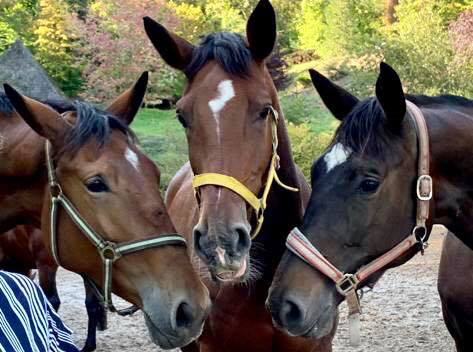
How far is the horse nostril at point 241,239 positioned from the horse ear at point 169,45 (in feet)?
3.02

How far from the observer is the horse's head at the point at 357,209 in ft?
7.74

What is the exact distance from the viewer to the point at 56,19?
19.3 m

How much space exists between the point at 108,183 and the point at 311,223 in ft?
Result: 2.59

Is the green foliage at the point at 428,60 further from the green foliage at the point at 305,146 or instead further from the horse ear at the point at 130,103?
the horse ear at the point at 130,103

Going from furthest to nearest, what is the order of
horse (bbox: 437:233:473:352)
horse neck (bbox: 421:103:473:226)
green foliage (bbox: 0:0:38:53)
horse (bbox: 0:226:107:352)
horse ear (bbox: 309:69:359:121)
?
green foliage (bbox: 0:0:38:53) < horse (bbox: 0:226:107:352) < horse (bbox: 437:233:473:352) < horse ear (bbox: 309:69:359:121) < horse neck (bbox: 421:103:473:226)

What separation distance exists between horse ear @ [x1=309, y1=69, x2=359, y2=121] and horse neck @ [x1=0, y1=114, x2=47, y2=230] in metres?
1.24

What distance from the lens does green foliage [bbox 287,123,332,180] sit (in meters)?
11.9

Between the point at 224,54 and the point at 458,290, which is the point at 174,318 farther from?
the point at 458,290

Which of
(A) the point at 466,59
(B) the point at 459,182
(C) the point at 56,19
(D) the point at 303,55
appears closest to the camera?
(B) the point at 459,182

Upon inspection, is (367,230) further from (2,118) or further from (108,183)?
(2,118)

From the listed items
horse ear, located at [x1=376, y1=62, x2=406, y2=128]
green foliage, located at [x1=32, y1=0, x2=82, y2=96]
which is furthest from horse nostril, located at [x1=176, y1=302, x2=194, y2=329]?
green foliage, located at [x1=32, y1=0, x2=82, y2=96]

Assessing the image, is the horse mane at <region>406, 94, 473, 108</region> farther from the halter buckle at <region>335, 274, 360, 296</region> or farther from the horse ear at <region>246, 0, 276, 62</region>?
the halter buckle at <region>335, 274, 360, 296</region>

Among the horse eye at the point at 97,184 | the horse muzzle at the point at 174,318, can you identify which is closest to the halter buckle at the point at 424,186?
the horse muzzle at the point at 174,318

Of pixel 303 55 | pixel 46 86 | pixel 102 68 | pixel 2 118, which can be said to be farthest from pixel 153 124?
pixel 2 118
